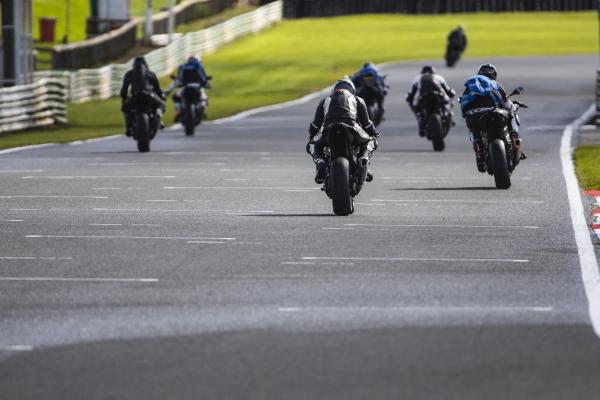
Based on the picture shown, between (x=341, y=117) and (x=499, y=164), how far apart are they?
3696mm

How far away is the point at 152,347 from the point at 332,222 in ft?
25.2

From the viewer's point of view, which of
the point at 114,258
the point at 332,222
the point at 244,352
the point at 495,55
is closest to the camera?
the point at 244,352

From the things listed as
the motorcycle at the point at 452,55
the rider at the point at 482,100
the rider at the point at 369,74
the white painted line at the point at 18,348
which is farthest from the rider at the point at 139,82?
the motorcycle at the point at 452,55

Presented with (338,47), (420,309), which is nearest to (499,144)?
(420,309)

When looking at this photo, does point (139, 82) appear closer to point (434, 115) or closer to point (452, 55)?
point (434, 115)

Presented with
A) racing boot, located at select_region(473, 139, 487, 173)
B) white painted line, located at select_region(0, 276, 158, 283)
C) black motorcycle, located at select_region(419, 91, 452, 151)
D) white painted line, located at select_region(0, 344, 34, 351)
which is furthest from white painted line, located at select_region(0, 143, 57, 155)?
white painted line, located at select_region(0, 344, 34, 351)

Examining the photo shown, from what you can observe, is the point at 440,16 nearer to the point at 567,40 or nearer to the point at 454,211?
the point at 567,40

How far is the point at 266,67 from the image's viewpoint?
69.9 m

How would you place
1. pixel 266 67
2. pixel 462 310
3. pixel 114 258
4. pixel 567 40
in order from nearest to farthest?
1. pixel 462 310
2. pixel 114 258
3. pixel 266 67
4. pixel 567 40

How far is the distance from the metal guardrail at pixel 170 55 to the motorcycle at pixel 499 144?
27.5 metres

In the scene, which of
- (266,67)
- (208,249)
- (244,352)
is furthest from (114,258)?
(266,67)

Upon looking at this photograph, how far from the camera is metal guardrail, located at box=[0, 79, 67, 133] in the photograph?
38.6 m

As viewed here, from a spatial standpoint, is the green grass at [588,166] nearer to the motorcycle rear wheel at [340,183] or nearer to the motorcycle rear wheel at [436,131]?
the motorcycle rear wheel at [436,131]

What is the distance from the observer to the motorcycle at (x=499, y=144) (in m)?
21.9
